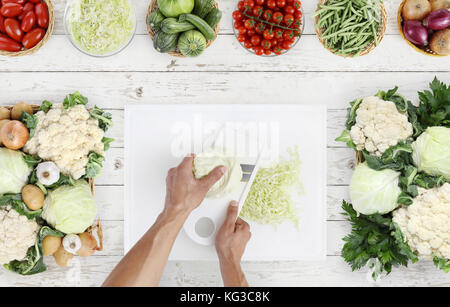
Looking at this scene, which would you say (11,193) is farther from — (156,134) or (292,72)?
(292,72)

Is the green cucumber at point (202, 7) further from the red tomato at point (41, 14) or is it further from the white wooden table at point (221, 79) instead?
the red tomato at point (41, 14)

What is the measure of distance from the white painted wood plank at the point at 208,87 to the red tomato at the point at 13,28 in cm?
17

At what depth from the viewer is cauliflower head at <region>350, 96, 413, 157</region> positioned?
131 cm

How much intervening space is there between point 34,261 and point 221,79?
3.15 ft

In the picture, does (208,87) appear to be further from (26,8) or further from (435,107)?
(435,107)

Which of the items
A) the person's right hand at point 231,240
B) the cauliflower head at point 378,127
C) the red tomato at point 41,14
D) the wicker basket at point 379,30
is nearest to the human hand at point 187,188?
the person's right hand at point 231,240

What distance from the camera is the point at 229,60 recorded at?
4.91 feet

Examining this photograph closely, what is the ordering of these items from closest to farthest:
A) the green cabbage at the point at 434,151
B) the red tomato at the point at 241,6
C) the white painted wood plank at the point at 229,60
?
the green cabbage at the point at 434,151
the red tomato at the point at 241,6
the white painted wood plank at the point at 229,60

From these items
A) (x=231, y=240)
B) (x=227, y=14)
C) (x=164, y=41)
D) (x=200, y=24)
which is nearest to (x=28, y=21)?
(x=164, y=41)

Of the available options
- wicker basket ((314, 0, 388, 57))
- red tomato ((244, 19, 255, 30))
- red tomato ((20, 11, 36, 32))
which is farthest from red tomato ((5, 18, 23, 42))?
wicker basket ((314, 0, 388, 57))

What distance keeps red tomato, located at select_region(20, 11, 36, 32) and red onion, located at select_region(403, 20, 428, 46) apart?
1.34m

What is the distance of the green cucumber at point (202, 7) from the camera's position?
4.37 feet

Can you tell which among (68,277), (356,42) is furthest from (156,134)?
(356,42)

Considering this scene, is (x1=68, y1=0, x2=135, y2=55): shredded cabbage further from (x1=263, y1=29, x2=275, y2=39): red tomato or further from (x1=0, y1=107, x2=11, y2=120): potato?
(x1=263, y1=29, x2=275, y2=39): red tomato
